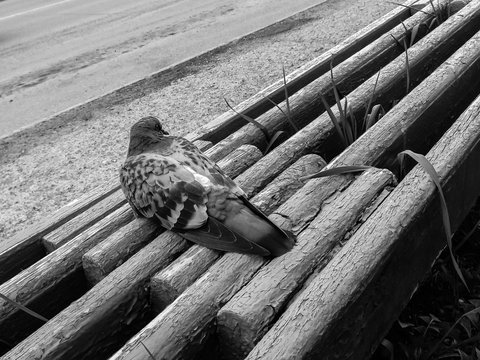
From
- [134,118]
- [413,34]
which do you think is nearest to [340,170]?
[413,34]

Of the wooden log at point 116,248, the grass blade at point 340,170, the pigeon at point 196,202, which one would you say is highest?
the pigeon at point 196,202

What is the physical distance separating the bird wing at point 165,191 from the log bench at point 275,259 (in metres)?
0.10

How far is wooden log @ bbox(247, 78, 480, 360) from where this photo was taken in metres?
1.92

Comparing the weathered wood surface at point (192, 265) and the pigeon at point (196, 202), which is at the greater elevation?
the pigeon at point (196, 202)

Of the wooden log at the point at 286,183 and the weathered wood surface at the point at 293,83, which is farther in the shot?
the weathered wood surface at the point at 293,83

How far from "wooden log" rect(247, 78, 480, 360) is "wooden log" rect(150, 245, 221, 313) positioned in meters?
0.45

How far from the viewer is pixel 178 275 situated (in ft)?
7.39

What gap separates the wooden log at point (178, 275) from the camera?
2.23 m

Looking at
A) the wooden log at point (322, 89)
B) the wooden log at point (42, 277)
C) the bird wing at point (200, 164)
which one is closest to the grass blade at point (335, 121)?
the wooden log at point (322, 89)

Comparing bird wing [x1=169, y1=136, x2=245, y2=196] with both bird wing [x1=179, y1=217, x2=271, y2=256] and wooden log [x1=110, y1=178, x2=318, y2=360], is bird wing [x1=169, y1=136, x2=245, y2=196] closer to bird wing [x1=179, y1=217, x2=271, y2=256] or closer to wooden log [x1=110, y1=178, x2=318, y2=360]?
bird wing [x1=179, y1=217, x2=271, y2=256]

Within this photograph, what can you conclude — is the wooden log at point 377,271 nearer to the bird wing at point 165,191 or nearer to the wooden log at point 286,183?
the wooden log at point 286,183

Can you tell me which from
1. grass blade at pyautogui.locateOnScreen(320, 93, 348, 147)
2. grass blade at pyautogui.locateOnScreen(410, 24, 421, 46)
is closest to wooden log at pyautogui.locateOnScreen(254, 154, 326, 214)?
grass blade at pyautogui.locateOnScreen(320, 93, 348, 147)

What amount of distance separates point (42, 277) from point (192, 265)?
0.64 meters

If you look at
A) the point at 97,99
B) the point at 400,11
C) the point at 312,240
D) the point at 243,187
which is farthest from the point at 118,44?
the point at 312,240
